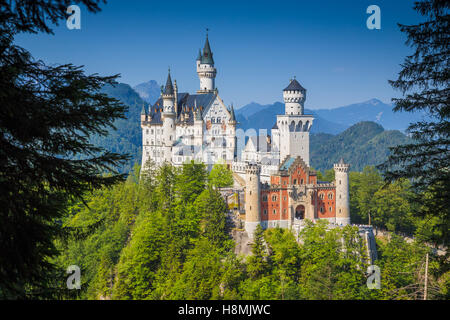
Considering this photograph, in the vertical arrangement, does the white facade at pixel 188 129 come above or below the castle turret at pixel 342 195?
above

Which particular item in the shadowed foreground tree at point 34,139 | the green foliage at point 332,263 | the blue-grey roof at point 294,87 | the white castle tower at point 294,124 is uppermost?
the blue-grey roof at point 294,87

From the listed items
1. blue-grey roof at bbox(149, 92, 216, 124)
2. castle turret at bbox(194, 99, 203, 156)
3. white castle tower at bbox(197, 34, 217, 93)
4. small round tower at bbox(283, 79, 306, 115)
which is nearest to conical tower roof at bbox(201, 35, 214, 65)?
white castle tower at bbox(197, 34, 217, 93)

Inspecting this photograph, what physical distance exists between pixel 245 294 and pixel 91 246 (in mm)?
24121

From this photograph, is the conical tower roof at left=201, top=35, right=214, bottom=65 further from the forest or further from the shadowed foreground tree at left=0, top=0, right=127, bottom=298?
the shadowed foreground tree at left=0, top=0, right=127, bottom=298

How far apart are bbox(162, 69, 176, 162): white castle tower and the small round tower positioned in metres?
24.0

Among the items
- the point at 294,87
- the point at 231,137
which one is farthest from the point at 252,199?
the point at 231,137

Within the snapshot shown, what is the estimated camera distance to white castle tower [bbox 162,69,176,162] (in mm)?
83600

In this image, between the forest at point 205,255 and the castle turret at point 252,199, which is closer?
the forest at point 205,255

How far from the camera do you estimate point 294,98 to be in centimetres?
6838

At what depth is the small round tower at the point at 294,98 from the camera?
6831 cm

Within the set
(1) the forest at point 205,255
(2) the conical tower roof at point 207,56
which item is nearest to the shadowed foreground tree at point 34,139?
(1) the forest at point 205,255

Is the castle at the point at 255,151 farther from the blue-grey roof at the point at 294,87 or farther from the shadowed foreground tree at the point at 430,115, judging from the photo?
the shadowed foreground tree at the point at 430,115
